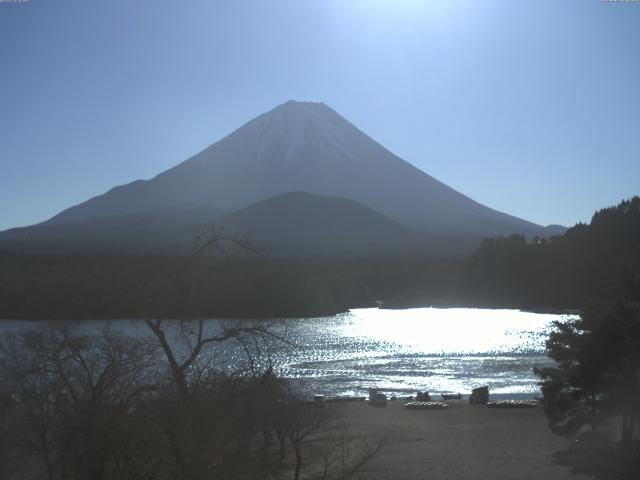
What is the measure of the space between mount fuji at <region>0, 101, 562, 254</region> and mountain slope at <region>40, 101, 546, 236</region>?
0.11 metres

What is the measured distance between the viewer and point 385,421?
557 inches

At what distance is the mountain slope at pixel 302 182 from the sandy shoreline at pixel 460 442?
2325 inches

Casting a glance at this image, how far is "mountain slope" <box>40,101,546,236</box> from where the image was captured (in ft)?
257

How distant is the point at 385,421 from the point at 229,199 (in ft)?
213

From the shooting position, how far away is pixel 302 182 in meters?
84.3

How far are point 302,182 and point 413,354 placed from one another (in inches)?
2324

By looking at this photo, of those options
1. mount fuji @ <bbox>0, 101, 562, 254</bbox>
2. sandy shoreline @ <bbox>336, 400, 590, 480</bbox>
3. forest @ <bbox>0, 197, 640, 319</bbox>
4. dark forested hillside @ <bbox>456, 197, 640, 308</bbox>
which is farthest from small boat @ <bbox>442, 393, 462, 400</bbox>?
mount fuji @ <bbox>0, 101, 562, 254</bbox>

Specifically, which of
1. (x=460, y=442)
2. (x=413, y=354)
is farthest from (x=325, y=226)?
(x=460, y=442)

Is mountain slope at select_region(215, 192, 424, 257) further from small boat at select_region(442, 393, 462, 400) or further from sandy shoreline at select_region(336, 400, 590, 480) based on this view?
sandy shoreline at select_region(336, 400, 590, 480)

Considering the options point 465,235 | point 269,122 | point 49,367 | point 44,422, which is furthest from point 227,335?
point 269,122

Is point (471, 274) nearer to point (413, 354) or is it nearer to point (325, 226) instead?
point (325, 226)

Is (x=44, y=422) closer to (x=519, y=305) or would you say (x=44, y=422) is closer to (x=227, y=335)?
(x=227, y=335)

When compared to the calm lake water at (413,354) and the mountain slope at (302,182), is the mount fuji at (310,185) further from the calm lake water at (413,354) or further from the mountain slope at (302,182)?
the calm lake water at (413,354)

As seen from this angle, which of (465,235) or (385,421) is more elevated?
(465,235)
